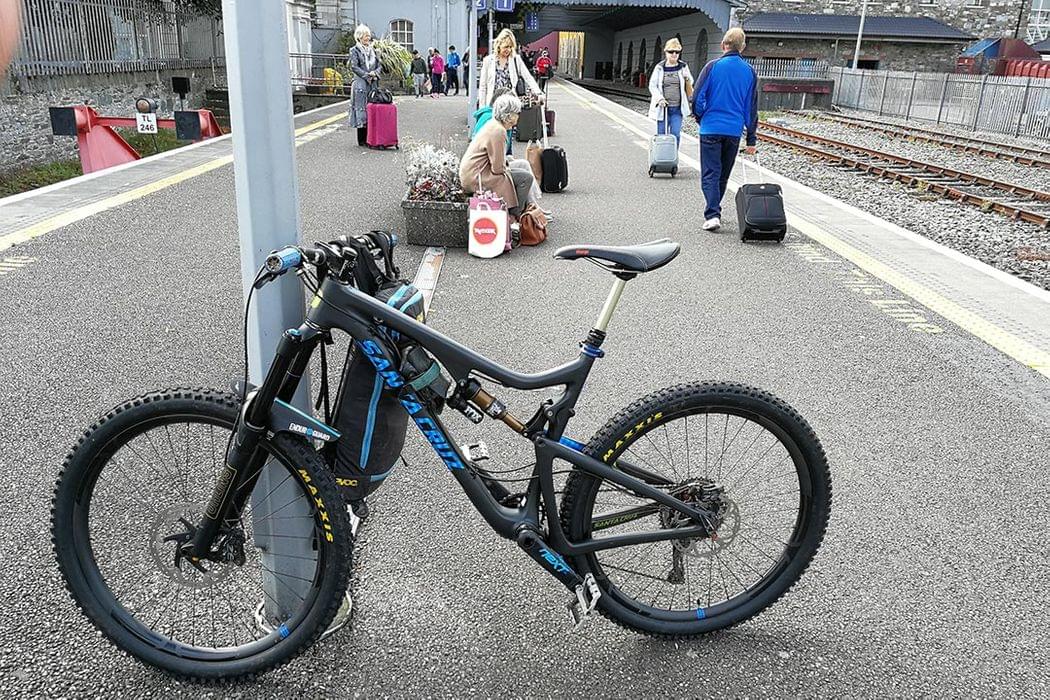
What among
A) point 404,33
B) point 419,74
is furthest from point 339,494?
point 404,33

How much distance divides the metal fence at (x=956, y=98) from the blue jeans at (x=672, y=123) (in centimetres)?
1507

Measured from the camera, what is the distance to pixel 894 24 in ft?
159

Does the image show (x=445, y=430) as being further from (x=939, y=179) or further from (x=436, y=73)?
(x=436, y=73)

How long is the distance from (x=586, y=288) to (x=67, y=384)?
381 cm

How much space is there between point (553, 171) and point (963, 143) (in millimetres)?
14348

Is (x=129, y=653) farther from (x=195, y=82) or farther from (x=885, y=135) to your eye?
(x=195, y=82)

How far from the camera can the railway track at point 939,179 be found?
12.2 m

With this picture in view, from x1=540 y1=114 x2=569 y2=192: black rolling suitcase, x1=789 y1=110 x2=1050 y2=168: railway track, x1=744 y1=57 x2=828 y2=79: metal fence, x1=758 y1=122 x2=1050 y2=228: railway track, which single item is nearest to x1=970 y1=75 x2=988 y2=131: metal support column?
x1=789 y1=110 x2=1050 y2=168: railway track

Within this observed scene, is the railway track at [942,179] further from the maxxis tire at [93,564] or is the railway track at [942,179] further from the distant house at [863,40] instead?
the distant house at [863,40]

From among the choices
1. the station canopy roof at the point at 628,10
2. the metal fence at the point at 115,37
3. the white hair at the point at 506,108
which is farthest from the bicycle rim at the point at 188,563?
the station canopy roof at the point at 628,10

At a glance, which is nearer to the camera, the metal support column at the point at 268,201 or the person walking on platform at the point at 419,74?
the metal support column at the point at 268,201

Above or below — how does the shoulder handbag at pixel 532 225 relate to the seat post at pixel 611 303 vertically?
below

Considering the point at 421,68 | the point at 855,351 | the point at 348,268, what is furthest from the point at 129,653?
the point at 421,68

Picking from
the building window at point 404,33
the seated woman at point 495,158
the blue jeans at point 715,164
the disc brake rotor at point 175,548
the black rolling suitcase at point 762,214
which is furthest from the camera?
the building window at point 404,33
